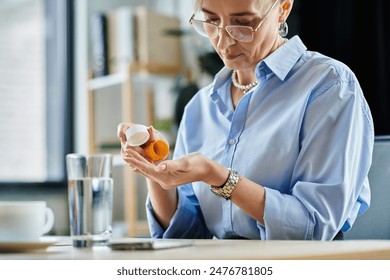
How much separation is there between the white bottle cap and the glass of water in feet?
0.49

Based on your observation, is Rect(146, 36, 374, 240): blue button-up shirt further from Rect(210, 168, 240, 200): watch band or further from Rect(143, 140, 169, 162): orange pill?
Rect(143, 140, 169, 162): orange pill

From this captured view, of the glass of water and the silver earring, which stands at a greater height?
the silver earring

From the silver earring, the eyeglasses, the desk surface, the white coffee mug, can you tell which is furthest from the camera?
the silver earring

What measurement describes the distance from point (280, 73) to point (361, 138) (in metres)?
0.18

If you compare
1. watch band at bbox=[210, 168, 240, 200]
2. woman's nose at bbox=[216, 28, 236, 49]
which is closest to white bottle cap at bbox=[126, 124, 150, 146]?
watch band at bbox=[210, 168, 240, 200]

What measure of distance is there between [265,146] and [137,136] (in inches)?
9.9

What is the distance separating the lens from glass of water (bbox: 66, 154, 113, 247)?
782 mm

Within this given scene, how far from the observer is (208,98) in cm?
129

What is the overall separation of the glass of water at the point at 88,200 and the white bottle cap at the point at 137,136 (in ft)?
0.49

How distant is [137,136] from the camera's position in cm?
94

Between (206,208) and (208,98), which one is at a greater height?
(208,98)

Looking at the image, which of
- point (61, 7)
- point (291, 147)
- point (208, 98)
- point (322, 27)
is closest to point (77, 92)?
point (61, 7)

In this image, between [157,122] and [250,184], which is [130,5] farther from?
[250,184]

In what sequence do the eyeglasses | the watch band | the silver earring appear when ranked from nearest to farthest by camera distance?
the watch band < the eyeglasses < the silver earring
